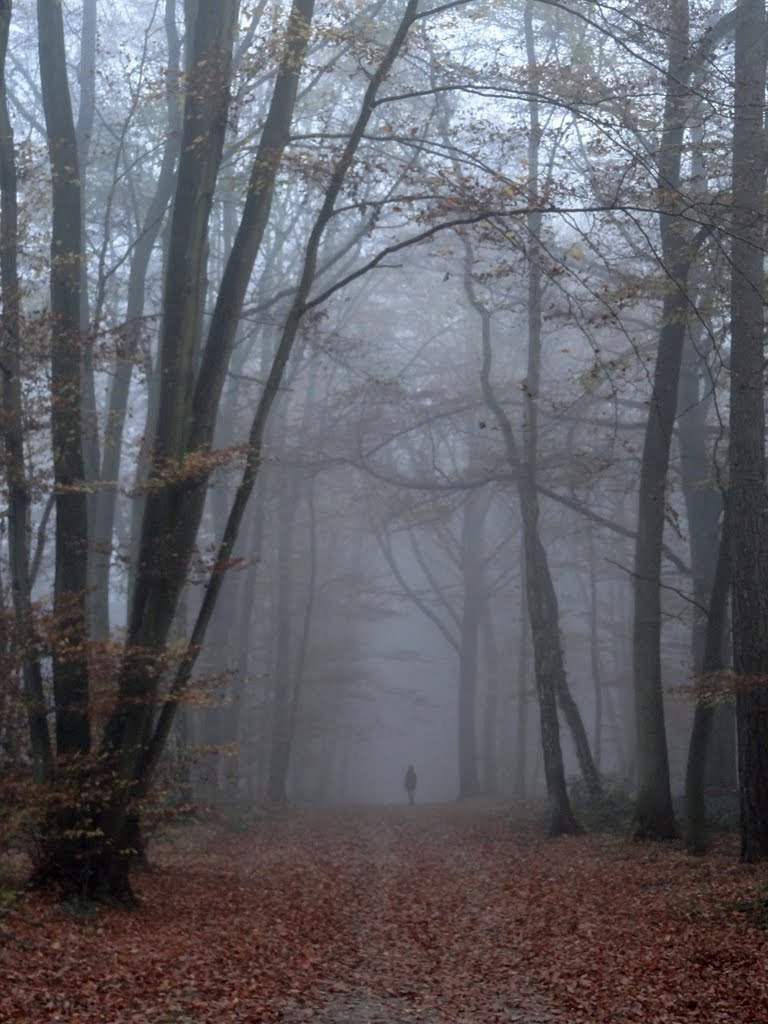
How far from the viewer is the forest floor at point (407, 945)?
6.86 metres

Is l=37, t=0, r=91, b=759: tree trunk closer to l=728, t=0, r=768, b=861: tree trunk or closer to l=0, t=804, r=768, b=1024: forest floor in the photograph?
l=0, t=804, r=768, b=1024: forest floor

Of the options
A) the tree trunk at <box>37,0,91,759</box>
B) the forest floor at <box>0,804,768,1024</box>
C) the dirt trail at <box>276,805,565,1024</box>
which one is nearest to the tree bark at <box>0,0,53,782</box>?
the tree trunk at <box>37,0,91,759</box>

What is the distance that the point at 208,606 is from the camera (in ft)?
34.3

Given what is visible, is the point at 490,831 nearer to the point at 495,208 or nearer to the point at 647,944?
the point at 647,944

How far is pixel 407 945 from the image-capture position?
30.9 ft

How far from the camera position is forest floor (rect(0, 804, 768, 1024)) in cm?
686

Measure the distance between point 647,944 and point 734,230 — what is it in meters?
7.77

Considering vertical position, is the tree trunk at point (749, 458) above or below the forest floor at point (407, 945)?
above

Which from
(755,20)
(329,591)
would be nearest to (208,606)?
(755,20)

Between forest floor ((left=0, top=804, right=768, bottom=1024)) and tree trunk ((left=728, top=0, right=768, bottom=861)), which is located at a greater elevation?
tree trunk ((left=728, top=0, right=768, bottom=861))

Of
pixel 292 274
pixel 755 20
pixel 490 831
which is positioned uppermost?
pixel 292 274

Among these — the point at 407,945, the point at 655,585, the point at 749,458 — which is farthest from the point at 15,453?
the point at 655,585

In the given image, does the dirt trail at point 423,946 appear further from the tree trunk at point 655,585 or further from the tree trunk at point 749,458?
the tree trunk at point 749,458

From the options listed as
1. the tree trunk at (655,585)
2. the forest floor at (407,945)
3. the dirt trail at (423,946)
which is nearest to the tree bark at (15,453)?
the forest floor at (407,945)
